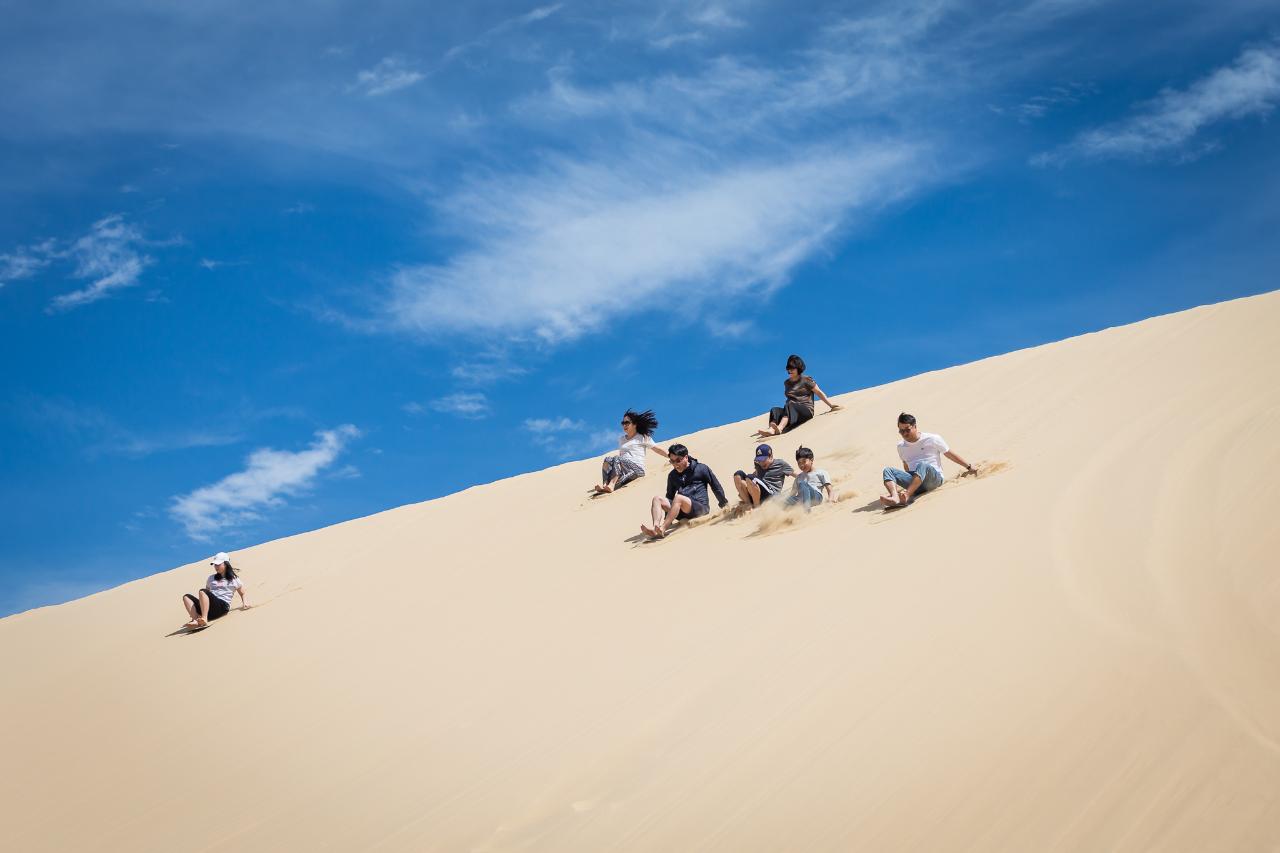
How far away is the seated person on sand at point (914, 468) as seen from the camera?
23.1ft

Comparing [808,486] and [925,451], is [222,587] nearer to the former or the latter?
[808,486]

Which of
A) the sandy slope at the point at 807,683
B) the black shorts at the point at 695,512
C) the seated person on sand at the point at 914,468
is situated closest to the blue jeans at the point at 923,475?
the seated person on sand at the point at 914,468

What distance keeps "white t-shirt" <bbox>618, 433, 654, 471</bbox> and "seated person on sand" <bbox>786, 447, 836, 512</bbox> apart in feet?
13.1

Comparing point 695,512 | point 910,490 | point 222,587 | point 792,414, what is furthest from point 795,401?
point 222,587

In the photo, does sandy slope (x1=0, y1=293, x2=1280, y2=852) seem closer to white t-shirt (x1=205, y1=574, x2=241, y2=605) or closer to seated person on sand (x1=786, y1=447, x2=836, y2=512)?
seated person on sand (x1=786, y1=447, x2=836, y2=512)

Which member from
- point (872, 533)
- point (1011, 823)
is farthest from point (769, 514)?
point (1011, 823)

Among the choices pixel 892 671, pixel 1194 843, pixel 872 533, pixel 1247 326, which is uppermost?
pixel 1247 326

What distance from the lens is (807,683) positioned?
4.34m

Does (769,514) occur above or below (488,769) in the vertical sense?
above

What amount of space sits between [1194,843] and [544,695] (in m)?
3.32

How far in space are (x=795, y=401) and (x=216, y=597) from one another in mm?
7143

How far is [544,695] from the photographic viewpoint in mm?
5176

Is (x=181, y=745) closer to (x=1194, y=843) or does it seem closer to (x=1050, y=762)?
(x=1050, y=762)

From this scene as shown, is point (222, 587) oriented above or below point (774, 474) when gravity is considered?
above
